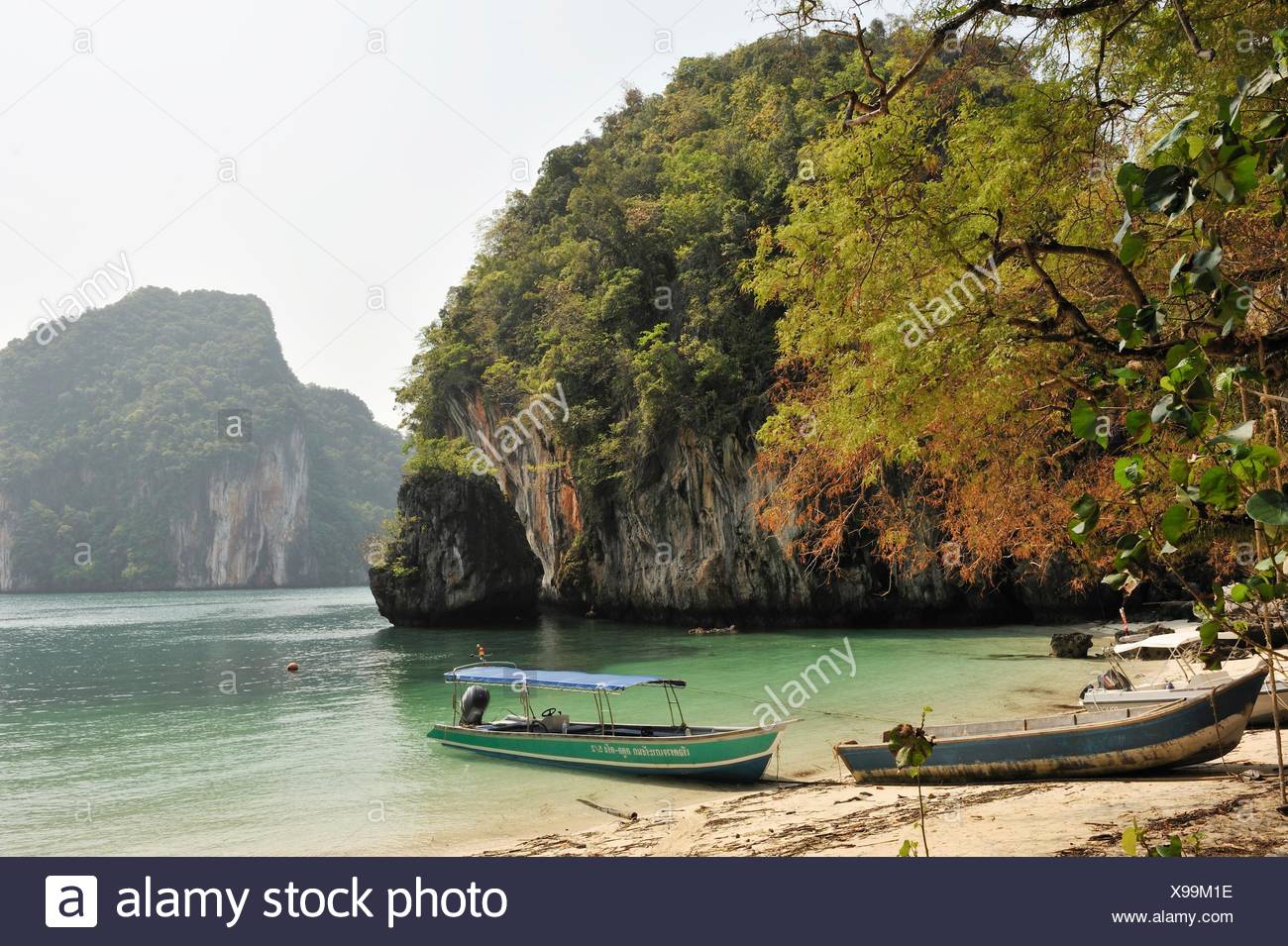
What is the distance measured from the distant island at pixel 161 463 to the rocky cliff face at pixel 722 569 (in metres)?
68.1

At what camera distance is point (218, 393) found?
332ft

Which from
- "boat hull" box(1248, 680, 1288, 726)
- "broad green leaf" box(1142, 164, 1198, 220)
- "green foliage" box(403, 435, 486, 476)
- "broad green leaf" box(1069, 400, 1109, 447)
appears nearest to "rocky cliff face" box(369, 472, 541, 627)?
"green foliage" box(403, 435, 486, 476)

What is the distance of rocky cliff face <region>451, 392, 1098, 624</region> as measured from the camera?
2848 centimetres

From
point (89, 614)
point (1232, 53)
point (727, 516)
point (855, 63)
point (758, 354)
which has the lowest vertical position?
point (89, 614)

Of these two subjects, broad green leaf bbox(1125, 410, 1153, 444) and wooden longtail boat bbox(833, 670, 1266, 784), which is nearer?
broad green leaf bbox(1125, 410, 1153, 444)

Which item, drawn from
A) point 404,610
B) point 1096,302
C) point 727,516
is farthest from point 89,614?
point 1096,302

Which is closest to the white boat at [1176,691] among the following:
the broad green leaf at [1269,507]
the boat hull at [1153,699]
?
the boat hull at [1153,699]

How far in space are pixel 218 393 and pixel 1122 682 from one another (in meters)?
107

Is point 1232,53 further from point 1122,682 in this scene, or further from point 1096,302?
point 1122,682

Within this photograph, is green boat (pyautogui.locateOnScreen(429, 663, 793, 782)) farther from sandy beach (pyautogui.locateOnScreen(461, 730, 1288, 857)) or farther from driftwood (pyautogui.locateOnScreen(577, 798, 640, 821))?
driftwood (pyautogui.locateOnScreen(577, 798, 640, 821))

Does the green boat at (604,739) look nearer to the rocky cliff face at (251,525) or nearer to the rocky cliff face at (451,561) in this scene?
the rocky cliff face at (451,561)

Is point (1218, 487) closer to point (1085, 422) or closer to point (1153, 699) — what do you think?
point (1085, 422)

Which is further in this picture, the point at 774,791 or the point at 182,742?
the point at 182,742

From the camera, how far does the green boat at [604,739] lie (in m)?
10.5
